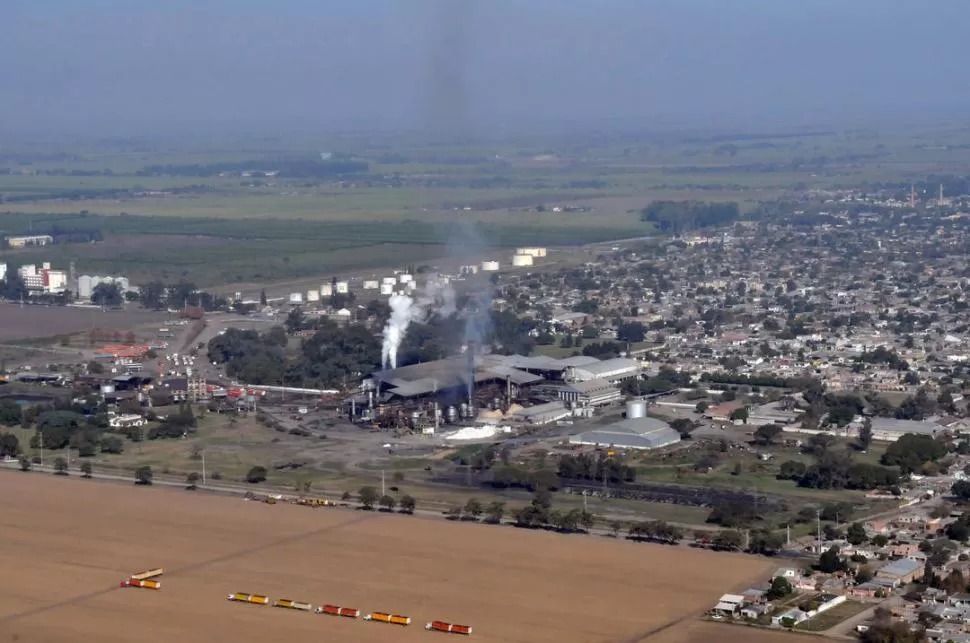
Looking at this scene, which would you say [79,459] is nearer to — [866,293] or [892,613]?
[892,613]

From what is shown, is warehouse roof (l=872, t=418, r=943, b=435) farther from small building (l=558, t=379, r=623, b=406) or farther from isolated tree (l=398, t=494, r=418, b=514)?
isolated tree (l=398, t=494, r=418, b=514)

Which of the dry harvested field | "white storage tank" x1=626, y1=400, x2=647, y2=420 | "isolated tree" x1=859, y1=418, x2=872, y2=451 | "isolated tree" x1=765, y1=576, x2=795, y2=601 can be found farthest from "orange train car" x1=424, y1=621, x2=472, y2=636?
the dry harvested field

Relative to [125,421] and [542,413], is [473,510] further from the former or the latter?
[125,421]

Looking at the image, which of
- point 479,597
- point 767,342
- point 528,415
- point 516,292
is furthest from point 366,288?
point 479,597

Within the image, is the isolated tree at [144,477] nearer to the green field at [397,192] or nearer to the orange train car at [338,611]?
the orange train car at [338,611]

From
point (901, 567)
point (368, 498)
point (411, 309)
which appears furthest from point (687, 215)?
point (901, 567)

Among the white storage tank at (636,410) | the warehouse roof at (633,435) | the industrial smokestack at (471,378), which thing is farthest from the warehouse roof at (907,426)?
the industrial smokestack at (471,378)
